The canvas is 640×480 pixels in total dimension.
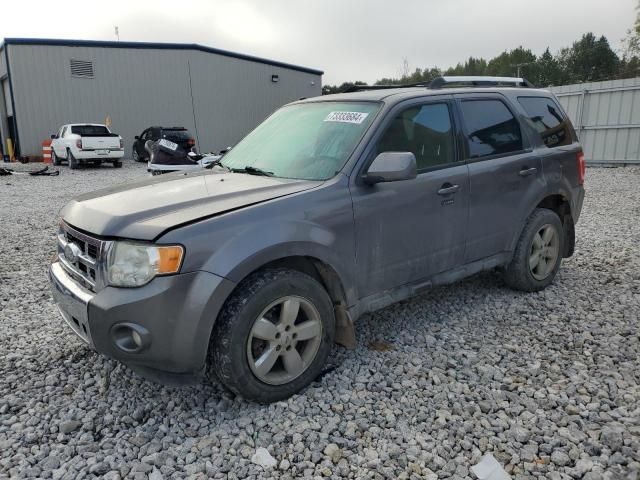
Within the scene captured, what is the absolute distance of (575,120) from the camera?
16344mm

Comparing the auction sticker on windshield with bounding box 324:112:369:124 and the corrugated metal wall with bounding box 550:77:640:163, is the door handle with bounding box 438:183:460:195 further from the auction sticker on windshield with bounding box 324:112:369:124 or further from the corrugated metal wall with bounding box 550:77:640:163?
the corrugated metal wall with bounding box 550:77:640:163

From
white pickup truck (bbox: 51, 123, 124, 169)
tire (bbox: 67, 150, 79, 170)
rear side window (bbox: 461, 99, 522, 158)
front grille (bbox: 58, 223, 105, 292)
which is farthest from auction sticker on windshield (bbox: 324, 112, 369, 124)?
tire (bbox: 67, 150, 79, 170)

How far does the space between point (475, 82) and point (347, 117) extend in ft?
4.96

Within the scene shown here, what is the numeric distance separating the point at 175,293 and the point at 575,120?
17108 millimetres

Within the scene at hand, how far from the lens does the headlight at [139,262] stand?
2494 millimetres

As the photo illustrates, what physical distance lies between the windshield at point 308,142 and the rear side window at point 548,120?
71.9 inches

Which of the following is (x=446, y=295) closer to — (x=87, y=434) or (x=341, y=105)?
(x=341, y=105)

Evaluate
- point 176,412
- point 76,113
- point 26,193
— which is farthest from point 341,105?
point 76,113

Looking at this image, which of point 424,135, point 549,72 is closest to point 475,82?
point 424,135

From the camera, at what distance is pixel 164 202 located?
286 cm

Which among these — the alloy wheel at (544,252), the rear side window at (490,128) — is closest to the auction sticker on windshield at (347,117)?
the rear side window at (490,128)

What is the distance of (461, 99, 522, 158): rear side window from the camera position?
395 cm

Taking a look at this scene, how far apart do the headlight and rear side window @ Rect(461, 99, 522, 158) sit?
249cm

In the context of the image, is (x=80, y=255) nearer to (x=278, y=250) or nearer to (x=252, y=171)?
(x=278, y=250)
